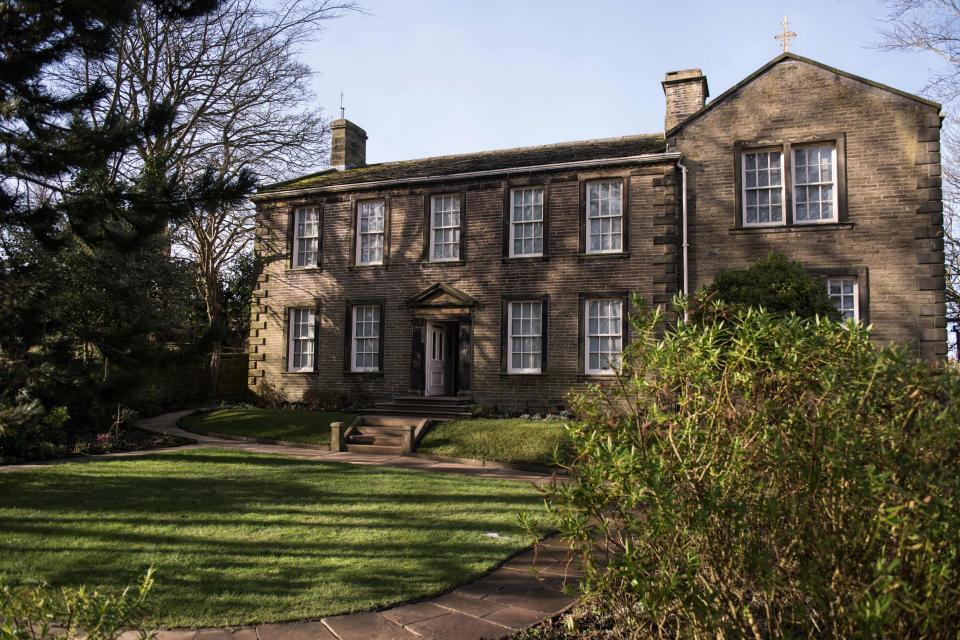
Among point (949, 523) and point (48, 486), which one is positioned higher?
point (949, 523)

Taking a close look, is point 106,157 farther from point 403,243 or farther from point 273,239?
point 273,239

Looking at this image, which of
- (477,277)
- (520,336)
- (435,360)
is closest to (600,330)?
(520,336)

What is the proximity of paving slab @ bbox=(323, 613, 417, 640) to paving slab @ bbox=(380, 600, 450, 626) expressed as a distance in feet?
0.20

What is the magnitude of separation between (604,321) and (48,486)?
13.0 meters

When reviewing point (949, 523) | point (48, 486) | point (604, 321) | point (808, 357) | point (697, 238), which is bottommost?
point (48, 486)

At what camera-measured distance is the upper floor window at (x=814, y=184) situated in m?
16.2

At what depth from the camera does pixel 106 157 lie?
20.6 feet

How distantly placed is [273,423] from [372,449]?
12.8 ft

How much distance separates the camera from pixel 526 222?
18.7 metres

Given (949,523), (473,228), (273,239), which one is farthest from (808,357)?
(273,239)

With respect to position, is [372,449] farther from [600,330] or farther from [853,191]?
[853,191]

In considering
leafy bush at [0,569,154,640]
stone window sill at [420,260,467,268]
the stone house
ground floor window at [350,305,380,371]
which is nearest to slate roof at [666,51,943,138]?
the stone house

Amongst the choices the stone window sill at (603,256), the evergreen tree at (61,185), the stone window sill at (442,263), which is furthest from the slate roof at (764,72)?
the evergreen tree at (61,185)

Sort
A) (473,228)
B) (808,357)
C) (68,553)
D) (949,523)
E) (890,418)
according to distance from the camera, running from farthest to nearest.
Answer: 1. (473,228)
2. (68,553)
3. (808,357)
4. (890,418)
5. (949,523)
